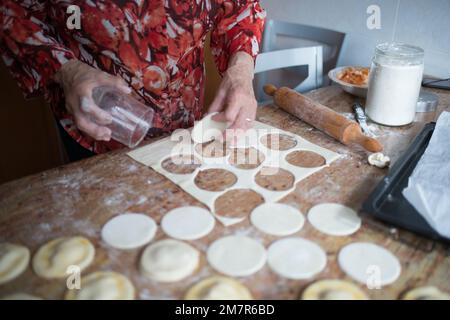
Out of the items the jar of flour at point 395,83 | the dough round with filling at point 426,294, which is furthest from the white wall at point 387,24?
the dough round with filling at point 426,294

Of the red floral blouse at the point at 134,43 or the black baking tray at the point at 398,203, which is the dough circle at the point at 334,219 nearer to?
the black baking tray at the point at 398,203

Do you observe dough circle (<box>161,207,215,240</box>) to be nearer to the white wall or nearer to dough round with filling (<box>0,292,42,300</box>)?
dough round with filling (<box>0,292,42,300</box>)

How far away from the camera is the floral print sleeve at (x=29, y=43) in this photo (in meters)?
0.93

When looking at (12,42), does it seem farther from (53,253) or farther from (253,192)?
(253,192)

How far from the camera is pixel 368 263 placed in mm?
691

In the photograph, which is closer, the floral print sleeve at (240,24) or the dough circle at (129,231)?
the dough circle at (129,231)

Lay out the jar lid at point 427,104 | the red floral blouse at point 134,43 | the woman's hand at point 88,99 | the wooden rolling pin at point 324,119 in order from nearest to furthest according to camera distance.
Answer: the woman's hand at point 88,99 < the red floral blouse at point 134,43 < the wooden rolling pin at point 324,119 < the jar lid at point 427,104

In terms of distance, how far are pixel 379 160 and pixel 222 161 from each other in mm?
417

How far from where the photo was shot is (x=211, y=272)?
68 centimetres

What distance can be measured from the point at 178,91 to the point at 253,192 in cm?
48

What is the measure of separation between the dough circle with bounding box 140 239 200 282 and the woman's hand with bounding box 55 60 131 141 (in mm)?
316

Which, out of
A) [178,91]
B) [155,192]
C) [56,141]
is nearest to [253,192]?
[155,192]

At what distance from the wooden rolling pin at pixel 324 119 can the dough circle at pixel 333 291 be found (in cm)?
47

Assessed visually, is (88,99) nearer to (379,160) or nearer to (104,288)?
(104,288)
